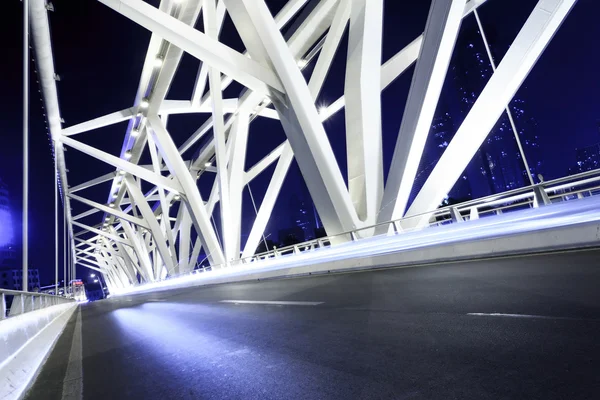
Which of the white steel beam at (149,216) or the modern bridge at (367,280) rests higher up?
the white steel beam at (149,216)

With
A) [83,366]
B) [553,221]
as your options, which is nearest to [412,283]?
[553,221]

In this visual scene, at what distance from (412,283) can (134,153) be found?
2763 cm

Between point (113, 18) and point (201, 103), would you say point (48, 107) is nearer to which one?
point (113, 18)

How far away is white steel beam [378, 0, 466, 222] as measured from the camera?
8750mm

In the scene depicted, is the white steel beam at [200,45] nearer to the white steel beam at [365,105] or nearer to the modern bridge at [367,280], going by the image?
the modern bridge at [367,280]

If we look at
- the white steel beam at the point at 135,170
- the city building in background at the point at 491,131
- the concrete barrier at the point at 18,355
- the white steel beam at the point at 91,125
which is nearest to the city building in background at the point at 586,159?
the city building in background at the point at 491,131

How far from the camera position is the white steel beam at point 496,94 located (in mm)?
7859

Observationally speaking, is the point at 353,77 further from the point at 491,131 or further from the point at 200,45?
the point at 491,131

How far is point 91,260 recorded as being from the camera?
3701 inches

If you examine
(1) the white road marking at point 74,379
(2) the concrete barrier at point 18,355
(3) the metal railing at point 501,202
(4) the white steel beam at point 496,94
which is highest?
(4) the white steel beam at point 496,94

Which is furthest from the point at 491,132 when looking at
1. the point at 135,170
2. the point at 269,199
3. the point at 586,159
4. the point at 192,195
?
the point at 135,170

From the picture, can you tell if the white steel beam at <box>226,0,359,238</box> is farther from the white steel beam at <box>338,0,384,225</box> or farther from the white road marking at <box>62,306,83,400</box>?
the white road marking at <box>62,306,83,400</box>

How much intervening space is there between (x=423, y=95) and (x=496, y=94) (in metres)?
1.65

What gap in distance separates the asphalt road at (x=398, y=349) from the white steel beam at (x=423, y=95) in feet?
14.5
